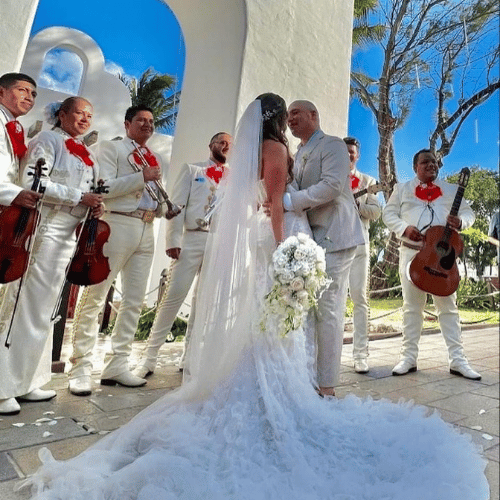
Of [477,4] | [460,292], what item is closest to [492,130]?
[477,4]

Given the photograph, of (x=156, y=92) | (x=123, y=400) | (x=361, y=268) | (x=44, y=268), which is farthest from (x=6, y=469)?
(x=361, y=268)

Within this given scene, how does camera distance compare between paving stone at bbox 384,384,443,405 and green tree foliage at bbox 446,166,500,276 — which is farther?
green tree foliage at bbox 446,166,500,276

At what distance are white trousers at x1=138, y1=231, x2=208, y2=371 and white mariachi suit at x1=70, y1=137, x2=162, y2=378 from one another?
0.46 ft

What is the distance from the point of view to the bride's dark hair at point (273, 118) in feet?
5.55

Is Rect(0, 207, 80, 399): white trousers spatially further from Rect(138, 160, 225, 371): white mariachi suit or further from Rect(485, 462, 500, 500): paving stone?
Rect(485, 462, 500, 500): paving stone

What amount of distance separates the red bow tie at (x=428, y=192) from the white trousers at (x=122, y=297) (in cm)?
143

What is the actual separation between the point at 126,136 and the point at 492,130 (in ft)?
6.35

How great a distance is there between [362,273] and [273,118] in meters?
1.31

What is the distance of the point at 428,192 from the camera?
229 cm

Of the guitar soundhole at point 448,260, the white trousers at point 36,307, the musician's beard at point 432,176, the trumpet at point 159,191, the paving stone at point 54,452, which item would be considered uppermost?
the musician's beard at point 432,176

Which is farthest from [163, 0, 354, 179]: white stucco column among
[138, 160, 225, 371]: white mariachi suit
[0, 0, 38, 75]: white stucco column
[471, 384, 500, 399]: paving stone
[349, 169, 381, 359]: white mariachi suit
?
[471, 384, 500, 399]: paving stone

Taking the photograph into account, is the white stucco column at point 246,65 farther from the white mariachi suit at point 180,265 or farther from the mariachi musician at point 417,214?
the mariachi musician at point 417,214

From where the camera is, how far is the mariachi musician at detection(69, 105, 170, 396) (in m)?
2.07

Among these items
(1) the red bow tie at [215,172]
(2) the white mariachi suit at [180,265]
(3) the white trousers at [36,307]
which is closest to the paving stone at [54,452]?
(3) the white trousers at [36,307]
